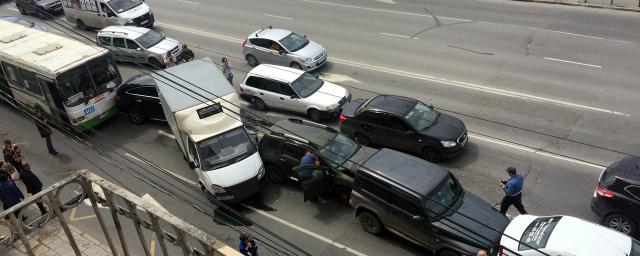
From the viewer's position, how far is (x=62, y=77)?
17672 mm

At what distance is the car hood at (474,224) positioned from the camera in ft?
36.7

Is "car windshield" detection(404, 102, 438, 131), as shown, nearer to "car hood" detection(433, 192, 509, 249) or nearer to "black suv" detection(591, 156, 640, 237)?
"car hood" detection(433, 192, 509, 249)

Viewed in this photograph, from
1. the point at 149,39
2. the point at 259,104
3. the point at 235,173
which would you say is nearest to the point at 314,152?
the point at 235,173

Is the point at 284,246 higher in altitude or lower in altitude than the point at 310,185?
lower

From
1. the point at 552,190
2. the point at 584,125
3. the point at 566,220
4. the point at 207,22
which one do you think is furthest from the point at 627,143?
the point at 207,22

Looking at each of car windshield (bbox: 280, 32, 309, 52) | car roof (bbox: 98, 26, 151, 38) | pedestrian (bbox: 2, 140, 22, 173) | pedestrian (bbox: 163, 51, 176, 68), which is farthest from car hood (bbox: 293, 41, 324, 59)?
pedestrian (bbox: 2, 140, 22, 173)

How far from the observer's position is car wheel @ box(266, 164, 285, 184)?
595 inches

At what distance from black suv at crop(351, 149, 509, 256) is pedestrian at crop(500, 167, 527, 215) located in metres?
0.62

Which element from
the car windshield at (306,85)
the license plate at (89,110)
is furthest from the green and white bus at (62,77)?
the car windshield at (306,85)

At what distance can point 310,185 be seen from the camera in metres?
13.4

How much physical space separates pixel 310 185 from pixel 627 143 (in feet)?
29.4

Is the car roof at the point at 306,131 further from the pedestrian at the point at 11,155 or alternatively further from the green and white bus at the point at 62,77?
the pedestrian at the point at 11,155

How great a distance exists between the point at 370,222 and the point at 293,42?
1166 cm

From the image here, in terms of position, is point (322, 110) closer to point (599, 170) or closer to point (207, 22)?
point (599, 170)
